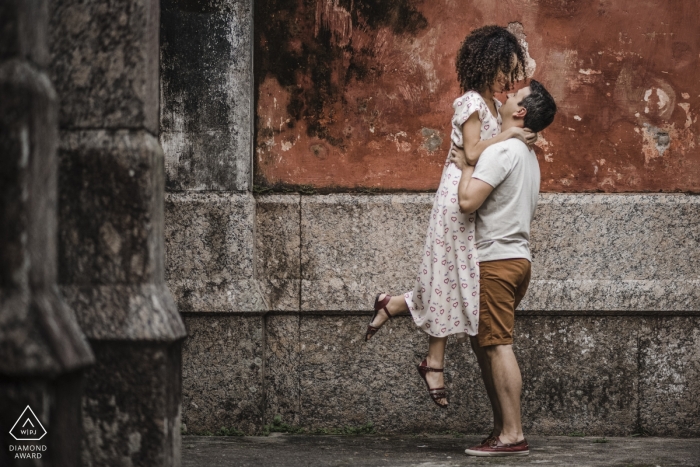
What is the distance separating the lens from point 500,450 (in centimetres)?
488

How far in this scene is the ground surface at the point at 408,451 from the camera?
15.7 feet

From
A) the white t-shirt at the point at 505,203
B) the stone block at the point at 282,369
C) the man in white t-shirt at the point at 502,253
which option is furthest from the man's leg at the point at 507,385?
the stone block at the point at 282,369

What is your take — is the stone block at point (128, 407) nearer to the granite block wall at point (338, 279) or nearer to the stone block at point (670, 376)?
the granite block wall at point (338, 279)

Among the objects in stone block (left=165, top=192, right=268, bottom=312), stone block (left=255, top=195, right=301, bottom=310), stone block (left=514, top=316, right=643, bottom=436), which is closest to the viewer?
stone block (left=165, top=192, right=268, bottom=312)

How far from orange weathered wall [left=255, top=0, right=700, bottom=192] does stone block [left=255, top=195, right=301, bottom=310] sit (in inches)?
7.2

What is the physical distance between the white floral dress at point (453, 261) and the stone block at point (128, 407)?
1.97 m

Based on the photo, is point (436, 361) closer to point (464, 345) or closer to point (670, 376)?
point (464, 345)

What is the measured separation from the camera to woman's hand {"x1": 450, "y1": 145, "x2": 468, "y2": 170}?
5031 millimetres

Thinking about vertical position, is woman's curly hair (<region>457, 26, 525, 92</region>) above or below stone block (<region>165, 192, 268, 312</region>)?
above

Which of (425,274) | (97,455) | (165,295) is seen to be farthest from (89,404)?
(425,274)

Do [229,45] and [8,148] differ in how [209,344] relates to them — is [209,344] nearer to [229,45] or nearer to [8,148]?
[229,45]

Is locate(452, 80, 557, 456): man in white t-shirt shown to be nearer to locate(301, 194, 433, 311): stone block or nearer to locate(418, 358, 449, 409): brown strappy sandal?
locate(418, 358, 449, 409): brown strappy sandal

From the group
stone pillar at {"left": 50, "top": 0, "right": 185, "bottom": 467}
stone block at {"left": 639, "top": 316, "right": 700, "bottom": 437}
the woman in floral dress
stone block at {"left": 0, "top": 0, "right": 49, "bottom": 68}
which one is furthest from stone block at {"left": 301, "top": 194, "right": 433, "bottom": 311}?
stone block at {"left": 0, "top": 0, "right": 49, "bottom": 68}

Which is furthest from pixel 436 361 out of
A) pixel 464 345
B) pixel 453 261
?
pixel 464 345
